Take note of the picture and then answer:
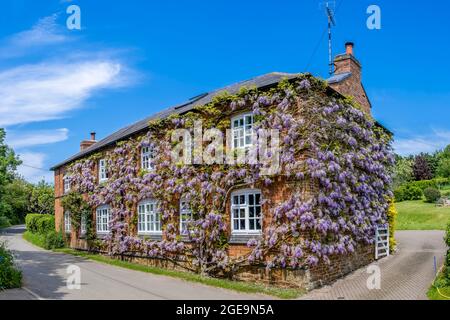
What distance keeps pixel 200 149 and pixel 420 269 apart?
9.49 metres

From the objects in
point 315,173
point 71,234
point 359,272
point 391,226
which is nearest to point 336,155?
point 315,173

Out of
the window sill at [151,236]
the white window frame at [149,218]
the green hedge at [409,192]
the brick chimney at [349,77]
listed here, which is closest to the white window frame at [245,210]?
the white window frame at [149,218]

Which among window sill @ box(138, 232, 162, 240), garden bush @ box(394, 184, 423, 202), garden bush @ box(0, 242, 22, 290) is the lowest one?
garden bush @ box(0, 242, 22, 290)

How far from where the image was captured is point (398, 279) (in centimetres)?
1370

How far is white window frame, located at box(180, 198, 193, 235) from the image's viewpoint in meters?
16.1

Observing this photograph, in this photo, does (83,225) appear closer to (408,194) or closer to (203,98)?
(203,98)

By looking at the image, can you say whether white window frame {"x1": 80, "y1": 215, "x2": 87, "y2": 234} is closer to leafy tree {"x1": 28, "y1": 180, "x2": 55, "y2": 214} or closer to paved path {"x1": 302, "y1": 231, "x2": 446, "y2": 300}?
paved path {"x1": 302, "y1": 231, "x2": 446, "y2": 300}

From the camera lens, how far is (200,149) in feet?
52.1

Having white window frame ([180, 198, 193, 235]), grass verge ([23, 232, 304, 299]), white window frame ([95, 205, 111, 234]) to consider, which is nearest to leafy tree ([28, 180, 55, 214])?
white window frame ([95, 205, 111, 234])

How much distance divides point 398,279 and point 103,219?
16.7 meters

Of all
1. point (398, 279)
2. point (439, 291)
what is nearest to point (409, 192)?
point (398, 279)

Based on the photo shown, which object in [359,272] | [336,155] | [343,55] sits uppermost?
[343,55]

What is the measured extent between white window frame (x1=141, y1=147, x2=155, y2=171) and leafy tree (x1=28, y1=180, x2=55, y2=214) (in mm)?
37090
